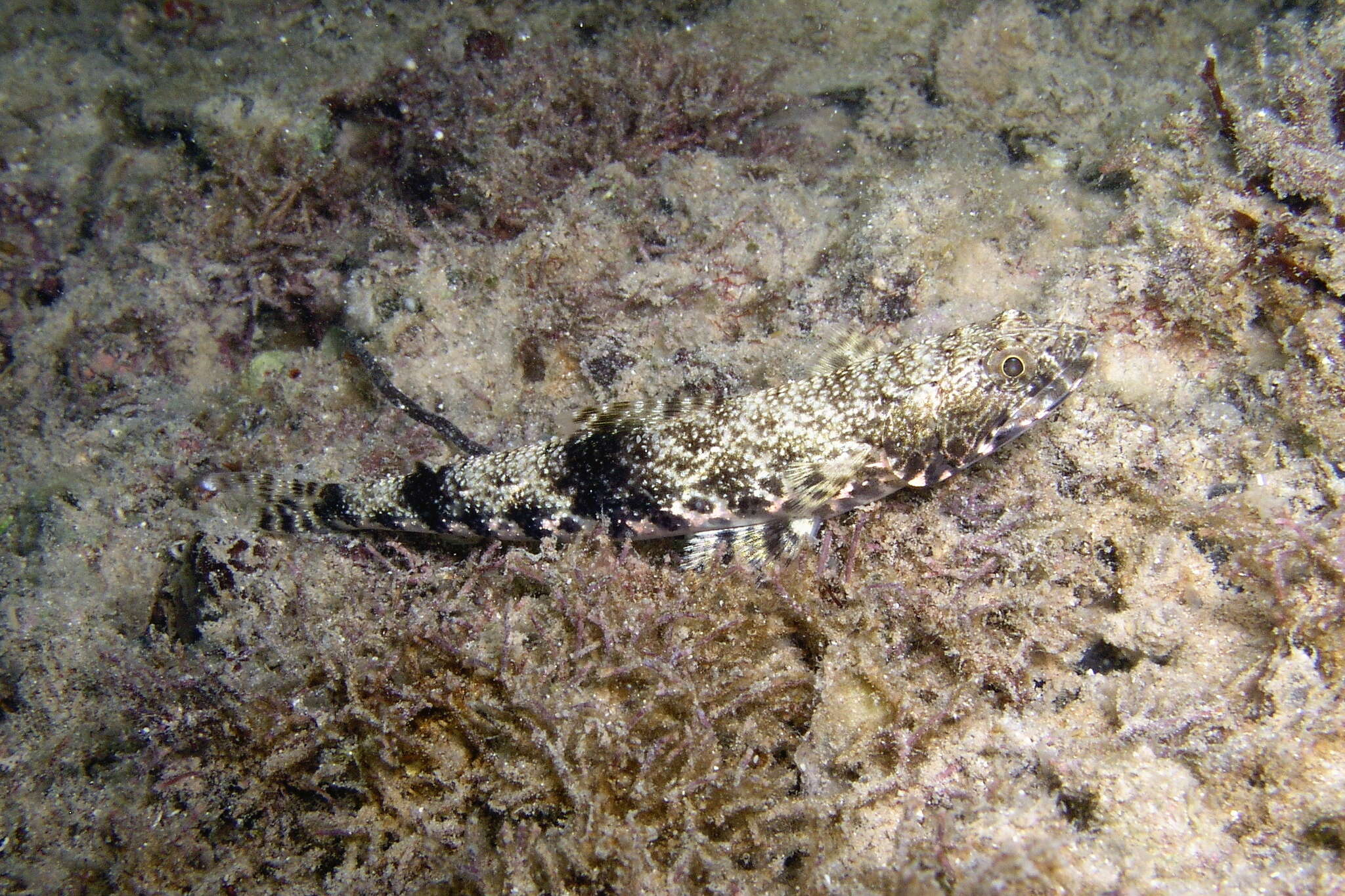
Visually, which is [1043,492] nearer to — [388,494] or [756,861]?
[756,861]

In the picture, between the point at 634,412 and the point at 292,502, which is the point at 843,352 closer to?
the point at 634,412

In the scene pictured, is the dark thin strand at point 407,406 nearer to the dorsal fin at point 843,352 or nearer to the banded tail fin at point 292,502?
the banded tail fin at point 292,502

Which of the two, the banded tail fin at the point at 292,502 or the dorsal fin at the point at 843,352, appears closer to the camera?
the dorsal fin at the point at 843,352

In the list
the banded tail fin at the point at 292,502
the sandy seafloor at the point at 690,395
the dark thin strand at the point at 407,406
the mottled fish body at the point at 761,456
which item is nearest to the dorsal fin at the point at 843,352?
the mottled fish body at the point at 761,456

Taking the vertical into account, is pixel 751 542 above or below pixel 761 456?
below

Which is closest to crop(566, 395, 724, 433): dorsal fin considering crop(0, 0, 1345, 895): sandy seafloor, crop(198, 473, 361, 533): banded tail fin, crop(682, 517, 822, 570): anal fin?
crop(0, 0, 1345, 895): sandy seafloor

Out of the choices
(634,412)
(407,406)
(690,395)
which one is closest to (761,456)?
(634,412)

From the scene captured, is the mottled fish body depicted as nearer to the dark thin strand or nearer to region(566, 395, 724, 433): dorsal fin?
region(566, 395, 724, 433): dorsal fin
